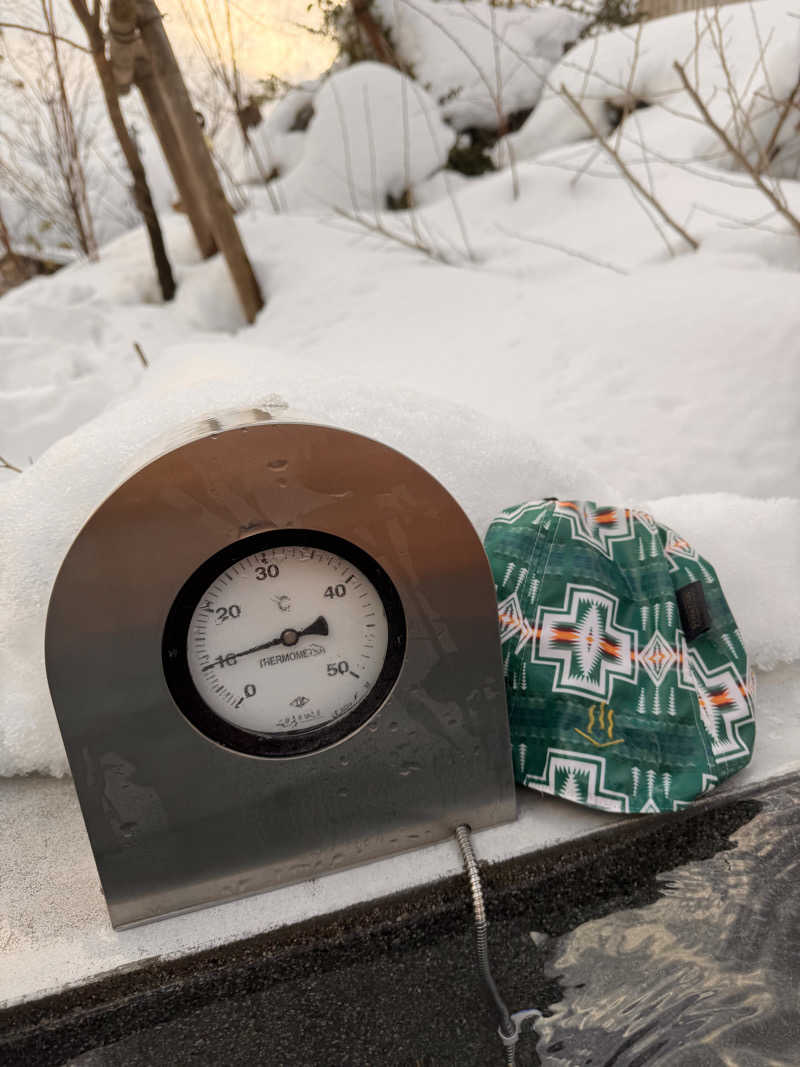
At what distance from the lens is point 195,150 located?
309cm

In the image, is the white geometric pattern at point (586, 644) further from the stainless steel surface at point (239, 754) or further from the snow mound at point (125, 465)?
the snow mound at point (125, 465)

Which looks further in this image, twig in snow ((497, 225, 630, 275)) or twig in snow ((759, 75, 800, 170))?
twig in snow ((497, 225, 630, 275))

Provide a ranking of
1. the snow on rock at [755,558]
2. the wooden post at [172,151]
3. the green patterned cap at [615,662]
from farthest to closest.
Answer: the wooden post at [172,151] → the snow on rock at [755,558] → the green patterned cap at [615,662]

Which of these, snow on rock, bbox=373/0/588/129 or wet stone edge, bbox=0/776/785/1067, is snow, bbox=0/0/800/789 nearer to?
snow on rock, bbox=373/0/588/129

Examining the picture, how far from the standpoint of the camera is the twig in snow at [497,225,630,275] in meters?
2.62

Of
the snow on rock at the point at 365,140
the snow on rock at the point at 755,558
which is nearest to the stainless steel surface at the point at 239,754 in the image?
the snow on rock at the point at 755,558

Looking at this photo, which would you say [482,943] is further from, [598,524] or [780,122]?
[780,122]

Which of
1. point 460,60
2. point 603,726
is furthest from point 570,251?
point 460,60

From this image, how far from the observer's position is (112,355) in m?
3.07

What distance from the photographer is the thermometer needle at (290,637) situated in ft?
2.80

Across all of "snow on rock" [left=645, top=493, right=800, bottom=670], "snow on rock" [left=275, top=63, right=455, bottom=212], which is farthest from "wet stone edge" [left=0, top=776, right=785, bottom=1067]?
"snow on rock" [left=275, top=63, right=455, bottom=212]

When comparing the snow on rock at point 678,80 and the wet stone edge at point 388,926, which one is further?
the snow on rock at point 678,80

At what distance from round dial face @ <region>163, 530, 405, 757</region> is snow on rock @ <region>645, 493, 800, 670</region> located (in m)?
0.61

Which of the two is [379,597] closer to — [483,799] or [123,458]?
[483,799]
